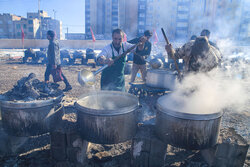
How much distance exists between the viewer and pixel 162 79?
15.6 ft

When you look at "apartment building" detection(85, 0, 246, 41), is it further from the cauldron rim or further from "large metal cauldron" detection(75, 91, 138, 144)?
"large metal cauldron" detection(75, 91, 138, 144)

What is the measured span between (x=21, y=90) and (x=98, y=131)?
5.57 ft

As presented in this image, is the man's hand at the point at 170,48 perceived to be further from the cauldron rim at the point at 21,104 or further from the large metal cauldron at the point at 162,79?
the cauldron rim at the point at 21,104

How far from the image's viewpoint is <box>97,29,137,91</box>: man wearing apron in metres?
3.29

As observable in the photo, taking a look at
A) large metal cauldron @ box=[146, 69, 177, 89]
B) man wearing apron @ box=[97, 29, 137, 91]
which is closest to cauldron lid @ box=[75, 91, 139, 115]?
man wearing apron @ box=[97, 29, 137, 91]

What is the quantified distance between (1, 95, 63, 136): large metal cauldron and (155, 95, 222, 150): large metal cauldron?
5.72 feet

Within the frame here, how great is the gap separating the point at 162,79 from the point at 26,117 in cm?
341

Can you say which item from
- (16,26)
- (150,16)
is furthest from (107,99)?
(16,26)

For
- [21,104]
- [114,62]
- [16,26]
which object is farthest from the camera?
[16,26]

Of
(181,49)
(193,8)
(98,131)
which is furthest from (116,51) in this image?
(193,8)

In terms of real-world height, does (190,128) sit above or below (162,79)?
below

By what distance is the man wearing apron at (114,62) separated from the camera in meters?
3.29

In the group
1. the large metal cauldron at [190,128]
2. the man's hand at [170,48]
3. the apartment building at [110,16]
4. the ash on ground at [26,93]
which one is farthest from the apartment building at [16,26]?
the large metal cauldron at [190,128]

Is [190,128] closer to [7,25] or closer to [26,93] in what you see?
[26,93]
